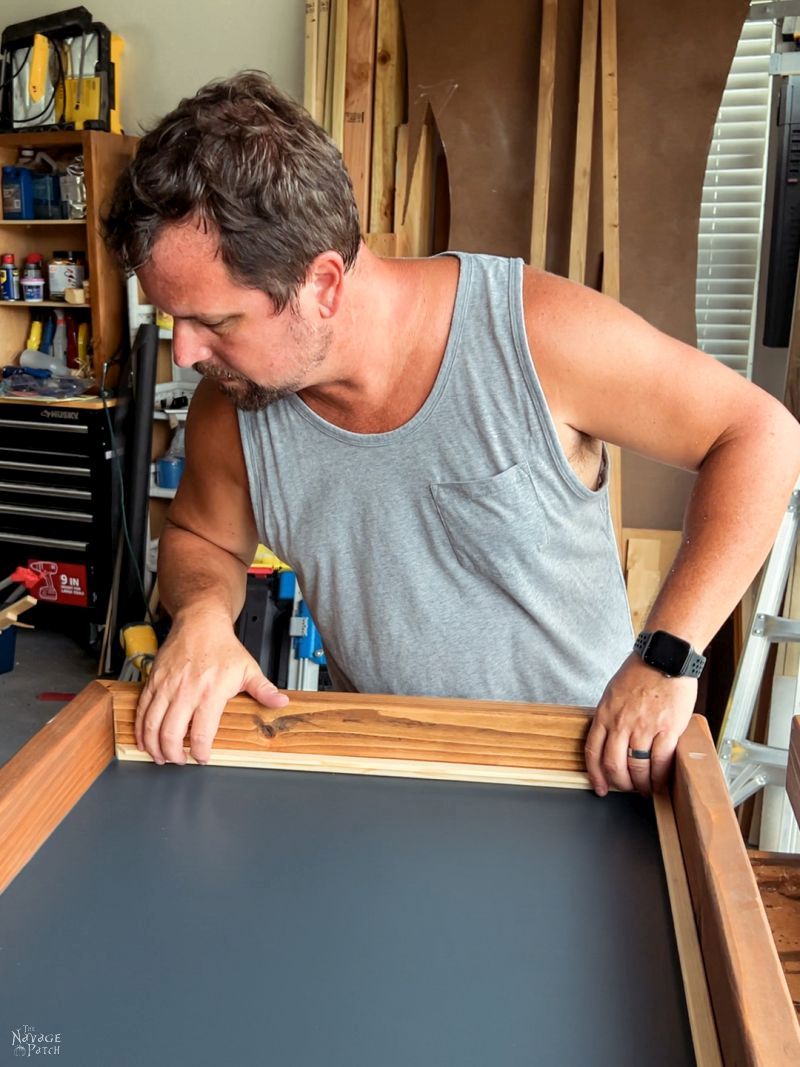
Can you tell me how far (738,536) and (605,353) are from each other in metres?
0.27

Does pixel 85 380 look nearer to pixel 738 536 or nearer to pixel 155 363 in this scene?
pixel 155 363

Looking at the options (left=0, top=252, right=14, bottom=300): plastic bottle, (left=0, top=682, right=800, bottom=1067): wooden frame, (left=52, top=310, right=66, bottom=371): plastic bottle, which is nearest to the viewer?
(left=0, top=682, right=800, bottom=1067): wooden frame

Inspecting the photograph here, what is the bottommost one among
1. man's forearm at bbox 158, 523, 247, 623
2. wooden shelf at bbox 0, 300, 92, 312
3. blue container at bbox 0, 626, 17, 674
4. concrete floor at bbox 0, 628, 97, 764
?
concrete floor at bbox 0, 628, 97, 764

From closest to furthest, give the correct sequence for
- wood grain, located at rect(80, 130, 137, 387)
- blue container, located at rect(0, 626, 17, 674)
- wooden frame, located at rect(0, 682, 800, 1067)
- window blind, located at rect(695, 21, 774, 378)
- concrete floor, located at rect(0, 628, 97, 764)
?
wooden frame, located at rect(0, 682, 800, 1067) < window blind, located at rect(695, 21, 774, 378) < concrete floor, located at rect(0, 628, 97, 764) < wood grain, located at rect(80, 130, 137, 387) < blue container, located at rect(0, 626, 17, 674)

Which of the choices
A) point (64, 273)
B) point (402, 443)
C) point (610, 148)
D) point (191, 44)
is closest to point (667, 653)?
point (402, 443)

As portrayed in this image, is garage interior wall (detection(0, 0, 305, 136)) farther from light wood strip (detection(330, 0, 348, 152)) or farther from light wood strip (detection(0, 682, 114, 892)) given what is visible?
light wood strip (detection(0, 682, 114, 892))

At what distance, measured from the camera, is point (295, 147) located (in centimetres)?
110

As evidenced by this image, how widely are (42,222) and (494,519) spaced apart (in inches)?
149

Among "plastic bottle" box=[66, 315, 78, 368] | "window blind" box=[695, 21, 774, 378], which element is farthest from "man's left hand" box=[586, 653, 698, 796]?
"plastic bottle" box=[66, 315, 78, 368]

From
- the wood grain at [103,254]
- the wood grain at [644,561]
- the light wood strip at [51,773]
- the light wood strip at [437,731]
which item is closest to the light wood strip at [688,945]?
the light wood strip at [437,731]

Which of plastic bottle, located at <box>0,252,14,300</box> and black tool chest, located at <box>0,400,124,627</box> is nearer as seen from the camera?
black tool chest, located at <box>0,400,124,627</box>

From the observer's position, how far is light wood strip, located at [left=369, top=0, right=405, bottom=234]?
347 centimetres

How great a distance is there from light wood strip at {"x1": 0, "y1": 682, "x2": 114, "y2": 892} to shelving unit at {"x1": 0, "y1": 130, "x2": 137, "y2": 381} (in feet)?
11.0

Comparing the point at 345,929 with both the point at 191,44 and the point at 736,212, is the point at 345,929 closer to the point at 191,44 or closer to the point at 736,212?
the point at 736,212
